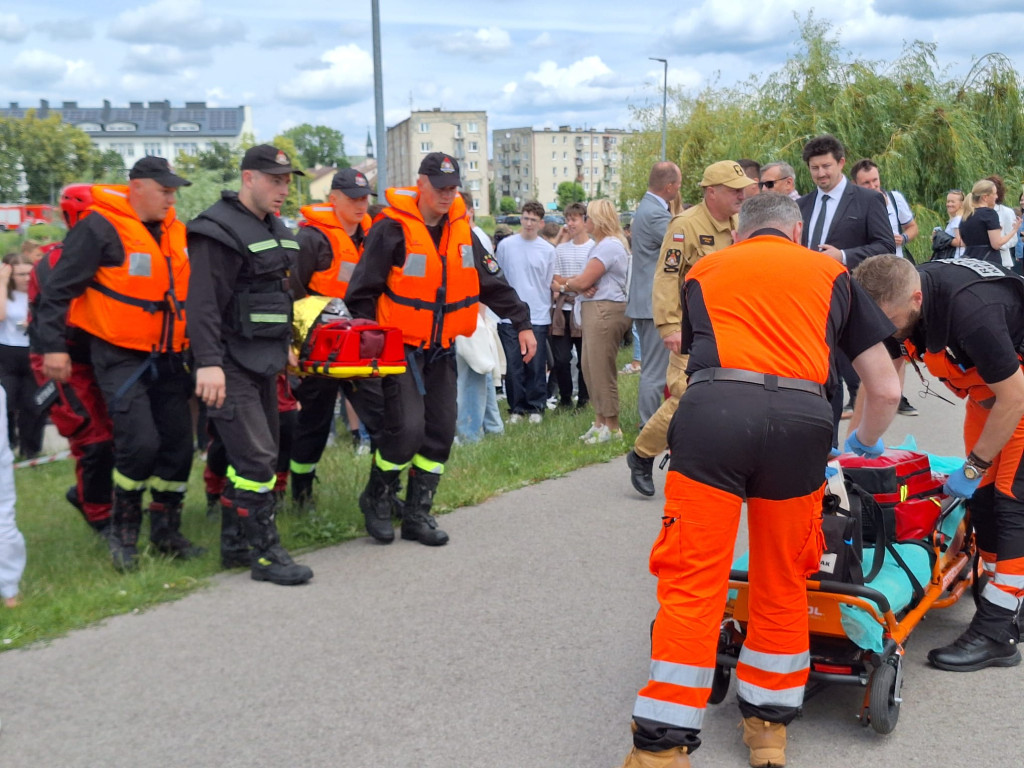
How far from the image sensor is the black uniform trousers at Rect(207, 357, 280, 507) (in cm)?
557

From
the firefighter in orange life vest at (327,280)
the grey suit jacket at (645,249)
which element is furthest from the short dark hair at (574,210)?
the firefighter in orange life vest at (327,280)

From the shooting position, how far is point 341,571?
5793 millimetres

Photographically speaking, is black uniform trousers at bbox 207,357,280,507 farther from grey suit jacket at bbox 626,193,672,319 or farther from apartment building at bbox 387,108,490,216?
apartment building at bbox 387,108,490,216

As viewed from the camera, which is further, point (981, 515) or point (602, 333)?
point (602, 333)

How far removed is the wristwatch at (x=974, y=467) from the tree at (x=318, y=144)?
14020cm

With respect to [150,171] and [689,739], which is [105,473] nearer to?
[150,171]


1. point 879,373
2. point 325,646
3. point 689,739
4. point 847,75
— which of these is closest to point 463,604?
point 325,646

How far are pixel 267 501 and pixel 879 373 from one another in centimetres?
338

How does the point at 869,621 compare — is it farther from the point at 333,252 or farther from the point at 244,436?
the point at 333,252

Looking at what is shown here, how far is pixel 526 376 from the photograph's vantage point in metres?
11.1

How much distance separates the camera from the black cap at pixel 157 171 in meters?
5.93

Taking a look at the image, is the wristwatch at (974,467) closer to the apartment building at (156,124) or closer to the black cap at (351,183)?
the black cap at (351,183)

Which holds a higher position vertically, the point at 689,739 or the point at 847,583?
the point at 847,583

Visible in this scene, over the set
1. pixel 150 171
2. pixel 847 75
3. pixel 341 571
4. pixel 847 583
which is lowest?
pixel 341 571
